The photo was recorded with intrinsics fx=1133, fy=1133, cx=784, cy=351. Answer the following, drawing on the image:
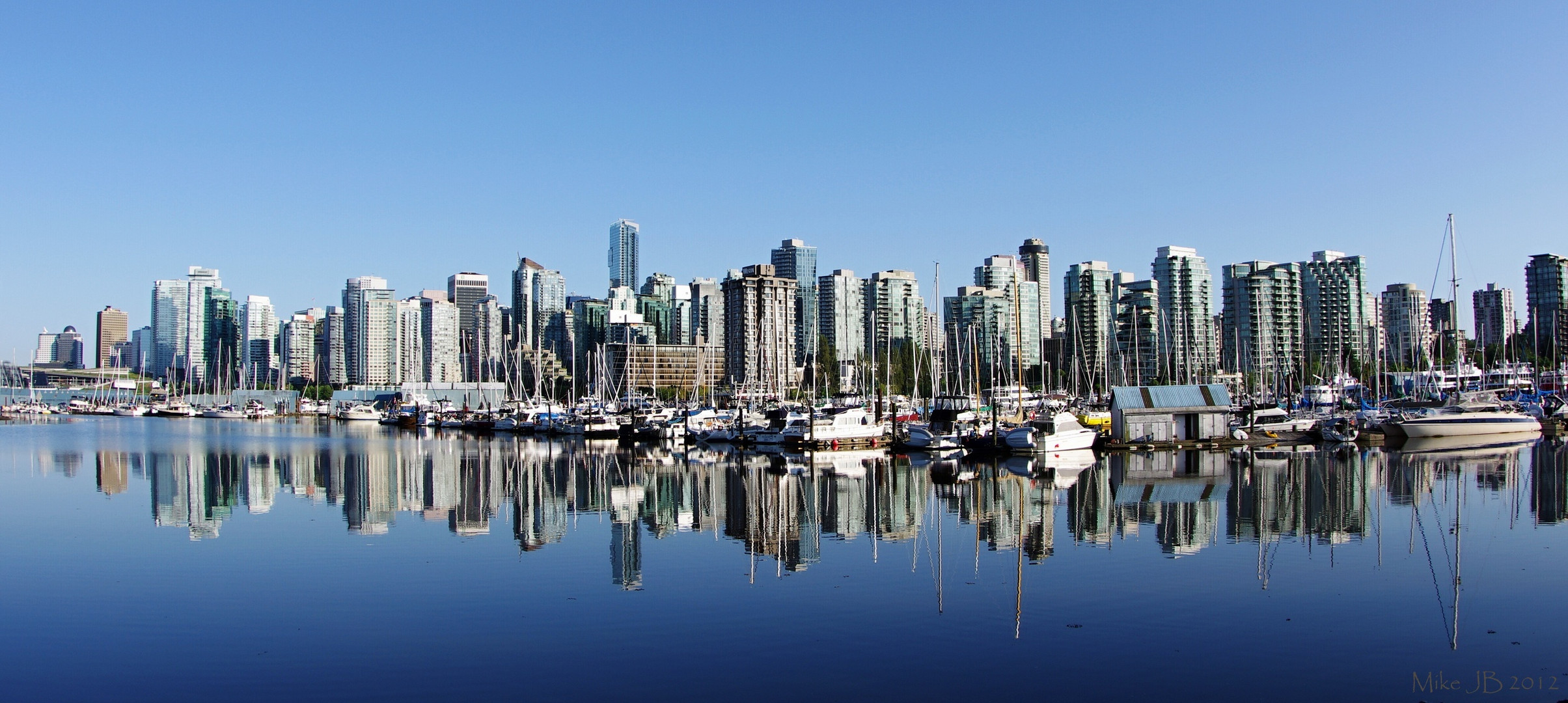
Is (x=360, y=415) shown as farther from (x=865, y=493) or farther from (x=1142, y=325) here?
(x=865, y=493)

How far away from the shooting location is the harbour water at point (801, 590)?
48.4 ft

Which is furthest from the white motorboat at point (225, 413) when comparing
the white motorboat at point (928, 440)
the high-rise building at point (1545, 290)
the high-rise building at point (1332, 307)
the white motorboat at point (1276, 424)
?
the high-rise building at point (1545, 290)

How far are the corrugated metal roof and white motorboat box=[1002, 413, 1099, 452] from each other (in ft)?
11.1

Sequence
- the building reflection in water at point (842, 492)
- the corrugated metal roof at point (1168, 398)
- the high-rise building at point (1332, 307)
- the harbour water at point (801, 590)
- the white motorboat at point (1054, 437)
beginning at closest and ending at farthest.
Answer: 1. the harbour water at point (801, 590)
2. the building reflection in water at point (842, 492)
3. the white motorboat at point (1054, 437)
4. the corrugated metal roof at point (1168, 398)
5. the high-rise building at point (1332, 307)

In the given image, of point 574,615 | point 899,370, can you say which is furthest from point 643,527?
point 899,370

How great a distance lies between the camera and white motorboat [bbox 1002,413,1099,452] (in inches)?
2249

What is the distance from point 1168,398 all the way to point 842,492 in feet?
A: 94.2

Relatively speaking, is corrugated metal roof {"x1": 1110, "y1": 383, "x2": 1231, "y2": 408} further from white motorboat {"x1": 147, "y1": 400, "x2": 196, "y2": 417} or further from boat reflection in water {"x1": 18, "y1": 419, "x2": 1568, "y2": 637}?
white motorboat {"x1": 147, "y1": 400, "x2": 196, "y2": 417}

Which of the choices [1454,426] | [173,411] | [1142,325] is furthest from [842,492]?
[173,411]

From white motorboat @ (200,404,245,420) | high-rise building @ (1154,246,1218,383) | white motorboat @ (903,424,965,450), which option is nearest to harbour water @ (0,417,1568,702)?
white motorboat @ (903,424,965,450)

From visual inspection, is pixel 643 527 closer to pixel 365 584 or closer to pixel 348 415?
pixel 365 584

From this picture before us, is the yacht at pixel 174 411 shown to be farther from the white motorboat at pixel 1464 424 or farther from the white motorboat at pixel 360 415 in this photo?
the white motorboat at pixel 1464 424

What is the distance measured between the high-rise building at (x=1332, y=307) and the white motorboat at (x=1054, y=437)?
141 m

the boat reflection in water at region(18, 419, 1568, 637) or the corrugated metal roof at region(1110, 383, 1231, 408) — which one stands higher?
the corrugated metal roof at region(1110, 383, 1231, 408)
